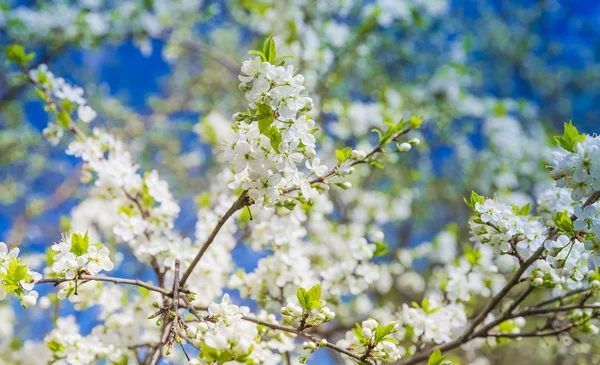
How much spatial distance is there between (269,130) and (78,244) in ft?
2.71

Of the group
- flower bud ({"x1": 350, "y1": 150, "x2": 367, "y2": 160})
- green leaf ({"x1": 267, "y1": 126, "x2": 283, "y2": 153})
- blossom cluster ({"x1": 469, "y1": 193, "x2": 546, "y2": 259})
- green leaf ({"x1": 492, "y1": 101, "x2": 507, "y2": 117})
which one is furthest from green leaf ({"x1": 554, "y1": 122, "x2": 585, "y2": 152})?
green leaf ({"x1": 492, "y1": 101, "x2": 507, "y2": 117})

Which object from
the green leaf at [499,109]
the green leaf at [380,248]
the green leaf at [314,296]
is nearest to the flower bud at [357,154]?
the green leaf at [314,296]

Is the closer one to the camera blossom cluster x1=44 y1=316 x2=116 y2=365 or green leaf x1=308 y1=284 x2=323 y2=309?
green leaf x1=308 y1=284 x2=323 y2=309

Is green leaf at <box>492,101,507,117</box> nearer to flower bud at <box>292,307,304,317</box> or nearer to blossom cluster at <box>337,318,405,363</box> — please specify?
blossom cluster at <box>337,318,405,363</box>

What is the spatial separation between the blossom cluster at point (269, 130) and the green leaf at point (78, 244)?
614 mm

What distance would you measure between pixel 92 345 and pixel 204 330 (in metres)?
1.03

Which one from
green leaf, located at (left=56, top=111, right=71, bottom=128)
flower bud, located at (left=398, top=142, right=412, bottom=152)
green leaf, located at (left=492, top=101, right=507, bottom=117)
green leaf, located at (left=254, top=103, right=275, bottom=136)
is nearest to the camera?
green leaf, located at (left=254, top=103, right=275, bottom=136)

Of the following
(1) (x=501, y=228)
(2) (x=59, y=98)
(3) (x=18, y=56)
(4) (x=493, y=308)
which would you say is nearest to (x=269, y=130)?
(1) (x=501, y=228)

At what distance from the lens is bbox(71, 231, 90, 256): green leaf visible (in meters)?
1.65

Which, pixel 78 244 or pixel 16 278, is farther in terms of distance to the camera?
pixel 78 244

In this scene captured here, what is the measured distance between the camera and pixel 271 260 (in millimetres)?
2588

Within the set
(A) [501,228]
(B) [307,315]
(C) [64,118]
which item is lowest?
(B) [307,315]

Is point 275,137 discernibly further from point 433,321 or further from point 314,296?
point 433,321

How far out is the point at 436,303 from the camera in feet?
8.25
